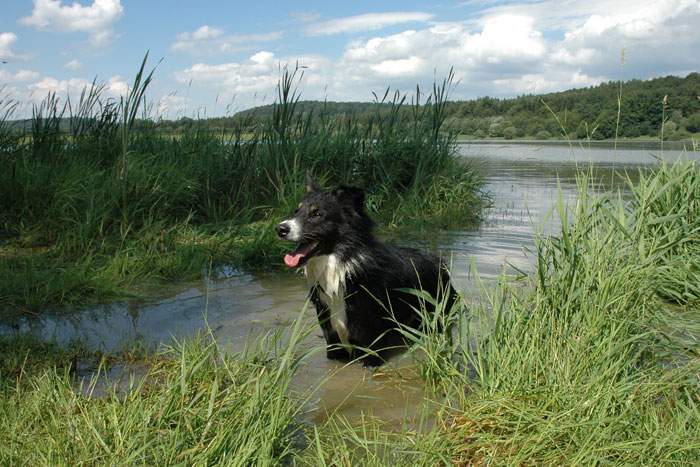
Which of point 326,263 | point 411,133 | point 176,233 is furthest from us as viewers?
point 411,133

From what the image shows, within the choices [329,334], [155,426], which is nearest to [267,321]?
[329,334]

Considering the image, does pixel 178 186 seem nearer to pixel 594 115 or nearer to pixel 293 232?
pixel 293 232

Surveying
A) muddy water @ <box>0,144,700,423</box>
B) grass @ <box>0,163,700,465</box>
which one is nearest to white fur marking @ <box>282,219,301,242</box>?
muddy water @ <box>0,144,700,423</box>

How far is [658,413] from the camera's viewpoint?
9.70 ft

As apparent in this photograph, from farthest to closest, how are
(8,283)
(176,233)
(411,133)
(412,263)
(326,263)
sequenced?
1. (411,133)
2. (176,233)
3. (8,283)
4. (412,263)
5. (326,263)

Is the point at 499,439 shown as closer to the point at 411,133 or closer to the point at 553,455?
the point at 553,455

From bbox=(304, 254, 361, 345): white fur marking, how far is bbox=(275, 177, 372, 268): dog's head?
0.09 meters

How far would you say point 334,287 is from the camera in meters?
4.48

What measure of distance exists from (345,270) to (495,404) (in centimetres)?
190

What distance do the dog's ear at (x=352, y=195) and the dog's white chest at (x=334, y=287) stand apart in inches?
17.7

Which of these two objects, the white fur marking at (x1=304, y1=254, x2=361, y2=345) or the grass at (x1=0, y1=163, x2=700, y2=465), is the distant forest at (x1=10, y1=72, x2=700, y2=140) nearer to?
the grass at (x1=0, y1=163, x2=700, y2=465)

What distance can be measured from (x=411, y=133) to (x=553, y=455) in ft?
27.2

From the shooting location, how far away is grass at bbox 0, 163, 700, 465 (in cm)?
247

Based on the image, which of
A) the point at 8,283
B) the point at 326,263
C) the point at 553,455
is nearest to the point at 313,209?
the point at 326,263
